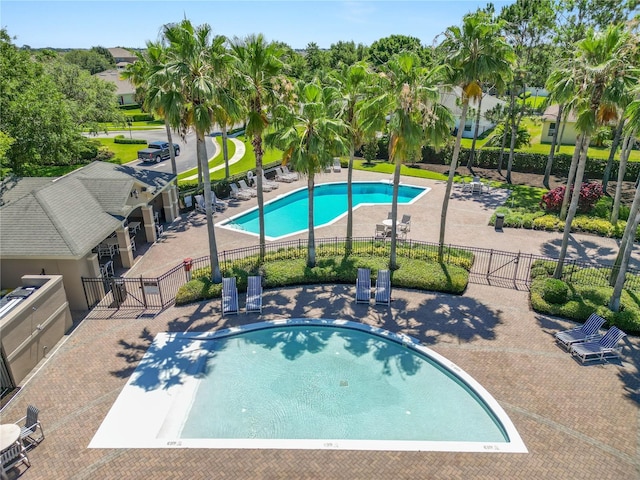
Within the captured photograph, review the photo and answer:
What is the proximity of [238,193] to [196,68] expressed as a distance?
17968mm

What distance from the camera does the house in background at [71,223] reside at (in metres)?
18.4

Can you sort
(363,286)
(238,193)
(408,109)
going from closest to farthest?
(408,109)
(363,286)
(238,193)

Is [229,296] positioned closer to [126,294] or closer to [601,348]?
[126,294]

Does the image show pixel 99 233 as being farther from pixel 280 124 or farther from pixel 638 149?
pixel 638 149

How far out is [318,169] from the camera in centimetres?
1978

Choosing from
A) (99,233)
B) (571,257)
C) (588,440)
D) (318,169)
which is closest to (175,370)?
(99,233)

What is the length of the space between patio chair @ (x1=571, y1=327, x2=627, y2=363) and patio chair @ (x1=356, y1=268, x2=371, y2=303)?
8309mm

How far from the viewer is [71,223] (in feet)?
64.1

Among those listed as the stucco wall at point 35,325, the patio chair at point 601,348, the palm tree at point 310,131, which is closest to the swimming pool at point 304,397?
the stucco wall at point 35,325

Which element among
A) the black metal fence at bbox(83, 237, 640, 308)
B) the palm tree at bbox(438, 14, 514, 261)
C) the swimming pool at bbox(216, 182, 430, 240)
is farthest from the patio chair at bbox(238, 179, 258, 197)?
the palm tree at bbox(438, 14, 514, 261)

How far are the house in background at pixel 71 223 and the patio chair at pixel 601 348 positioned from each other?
19964 mm

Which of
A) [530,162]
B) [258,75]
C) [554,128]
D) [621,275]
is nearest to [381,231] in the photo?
[258,75]

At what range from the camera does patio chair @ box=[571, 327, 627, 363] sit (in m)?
16.1

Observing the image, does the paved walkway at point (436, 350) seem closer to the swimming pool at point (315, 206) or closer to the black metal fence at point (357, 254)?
the black metal fence at point (357, 254)
